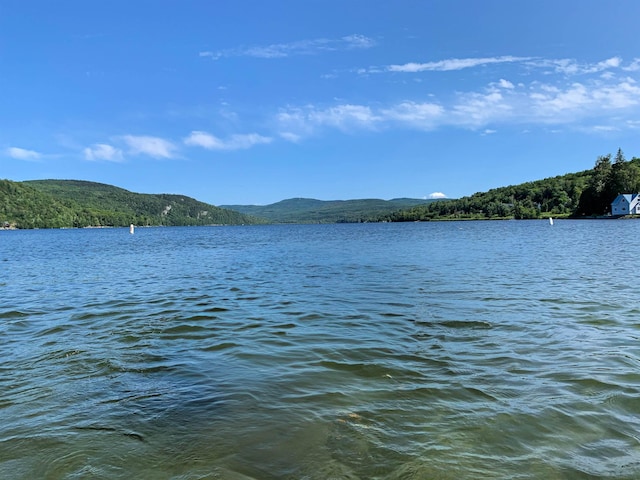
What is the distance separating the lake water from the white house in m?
142

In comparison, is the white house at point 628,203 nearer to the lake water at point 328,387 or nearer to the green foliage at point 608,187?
the green foliage at point 608,187

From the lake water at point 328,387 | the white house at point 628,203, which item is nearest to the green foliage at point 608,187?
the white house at point 628,203

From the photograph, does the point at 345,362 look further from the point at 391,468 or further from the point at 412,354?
the point at 391,468

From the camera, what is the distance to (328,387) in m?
7.52

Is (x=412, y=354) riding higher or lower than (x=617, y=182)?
lower

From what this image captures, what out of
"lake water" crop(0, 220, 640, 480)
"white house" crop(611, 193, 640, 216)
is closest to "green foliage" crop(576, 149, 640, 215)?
"white house" crop(611, 193, 640, 216)

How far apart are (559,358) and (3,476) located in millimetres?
9537

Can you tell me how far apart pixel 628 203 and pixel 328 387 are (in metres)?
157

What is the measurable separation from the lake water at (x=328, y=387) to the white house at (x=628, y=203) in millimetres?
142359

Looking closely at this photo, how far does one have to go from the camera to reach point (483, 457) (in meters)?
5.03

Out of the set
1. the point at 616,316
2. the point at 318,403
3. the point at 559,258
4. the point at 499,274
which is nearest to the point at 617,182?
the point at 559,258

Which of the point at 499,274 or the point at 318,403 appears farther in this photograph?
the point at 499,274

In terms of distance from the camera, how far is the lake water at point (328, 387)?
5.04m

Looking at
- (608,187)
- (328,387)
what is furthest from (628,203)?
(328,387)
